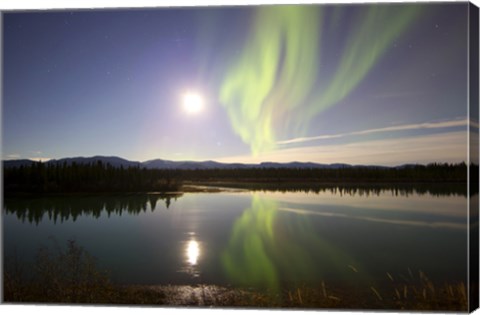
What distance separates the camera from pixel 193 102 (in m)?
5.23

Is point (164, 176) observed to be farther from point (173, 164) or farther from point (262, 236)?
point (262, 236)

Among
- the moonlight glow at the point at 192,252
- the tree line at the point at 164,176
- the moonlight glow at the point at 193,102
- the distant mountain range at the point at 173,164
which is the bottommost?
the moonlight glow at the point at 192,252

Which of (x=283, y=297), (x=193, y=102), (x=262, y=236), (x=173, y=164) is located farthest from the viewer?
(x=173, y=164)

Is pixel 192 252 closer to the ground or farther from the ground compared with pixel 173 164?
closer to the ground

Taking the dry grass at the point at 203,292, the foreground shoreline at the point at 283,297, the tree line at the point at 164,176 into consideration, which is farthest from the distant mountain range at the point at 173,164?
the foreground shoreline at the point at 283,297

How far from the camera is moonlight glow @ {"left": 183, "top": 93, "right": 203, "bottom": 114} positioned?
523 centimetres

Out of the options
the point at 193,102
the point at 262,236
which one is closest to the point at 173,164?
the point at 193,102

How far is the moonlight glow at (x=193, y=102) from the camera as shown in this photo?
17.1 feet

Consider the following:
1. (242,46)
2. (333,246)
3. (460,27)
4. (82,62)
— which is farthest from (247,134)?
(460,27)

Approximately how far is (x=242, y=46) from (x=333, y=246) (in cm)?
223

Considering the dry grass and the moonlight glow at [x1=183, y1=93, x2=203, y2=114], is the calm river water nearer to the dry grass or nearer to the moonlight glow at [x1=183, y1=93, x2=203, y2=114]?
the dry grass

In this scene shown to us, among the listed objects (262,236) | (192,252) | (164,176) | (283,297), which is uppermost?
(164,176)

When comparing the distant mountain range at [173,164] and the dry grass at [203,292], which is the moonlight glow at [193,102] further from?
the dry grass at [203,292]

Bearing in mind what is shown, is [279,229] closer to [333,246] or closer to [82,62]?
[333,246]
